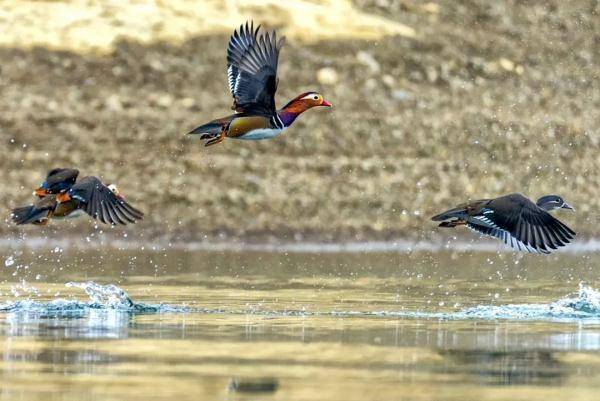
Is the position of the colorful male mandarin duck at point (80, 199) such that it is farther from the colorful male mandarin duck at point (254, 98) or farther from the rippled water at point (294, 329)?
the colorful male mandarin duck at point (254, 98)

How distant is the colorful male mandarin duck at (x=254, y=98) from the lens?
24547 mm

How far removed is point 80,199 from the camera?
973 inches

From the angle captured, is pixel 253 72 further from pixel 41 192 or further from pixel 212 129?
pixel 41 192

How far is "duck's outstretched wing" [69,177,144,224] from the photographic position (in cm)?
2462

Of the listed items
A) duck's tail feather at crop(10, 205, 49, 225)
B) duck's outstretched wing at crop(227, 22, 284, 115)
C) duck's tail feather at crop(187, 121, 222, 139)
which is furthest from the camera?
duck's tail feather at crop(10, 205, 49, 225)

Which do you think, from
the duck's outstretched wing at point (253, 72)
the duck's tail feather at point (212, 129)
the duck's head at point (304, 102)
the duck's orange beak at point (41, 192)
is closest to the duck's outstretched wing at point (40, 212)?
the duck's orange beak at point (41, 192)

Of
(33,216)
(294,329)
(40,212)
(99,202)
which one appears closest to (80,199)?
(99,202)

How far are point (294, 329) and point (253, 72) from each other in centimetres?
521

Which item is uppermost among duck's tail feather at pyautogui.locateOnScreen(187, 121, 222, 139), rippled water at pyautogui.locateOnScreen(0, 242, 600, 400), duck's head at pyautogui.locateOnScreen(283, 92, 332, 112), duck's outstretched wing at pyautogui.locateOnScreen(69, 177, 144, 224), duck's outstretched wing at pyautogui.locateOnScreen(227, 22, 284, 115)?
duck's outstretched wing at pyautogui.locateOnScreen(227, 22, 284, 115)

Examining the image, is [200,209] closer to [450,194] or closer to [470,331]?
[450,194]

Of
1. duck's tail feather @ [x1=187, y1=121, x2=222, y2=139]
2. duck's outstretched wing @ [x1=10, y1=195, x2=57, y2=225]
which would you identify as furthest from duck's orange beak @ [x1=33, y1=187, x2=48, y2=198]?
duck's tail feather @ [x1=187, y1=121, x2=222, y2=139]

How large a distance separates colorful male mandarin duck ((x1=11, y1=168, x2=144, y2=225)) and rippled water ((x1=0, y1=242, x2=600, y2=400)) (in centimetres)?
109

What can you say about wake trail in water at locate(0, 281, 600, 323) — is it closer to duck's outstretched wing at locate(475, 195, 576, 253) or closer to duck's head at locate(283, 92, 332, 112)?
duck's outstretched wing at locate(475, 195, 576, 253)

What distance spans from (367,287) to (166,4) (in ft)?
72.1
